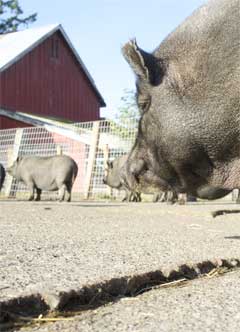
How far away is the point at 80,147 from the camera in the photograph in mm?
19000

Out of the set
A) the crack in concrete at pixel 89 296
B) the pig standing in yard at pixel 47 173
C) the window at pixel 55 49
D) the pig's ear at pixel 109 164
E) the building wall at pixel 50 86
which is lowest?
the crack in concrete at pixel 89 296

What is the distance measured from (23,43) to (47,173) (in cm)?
1487

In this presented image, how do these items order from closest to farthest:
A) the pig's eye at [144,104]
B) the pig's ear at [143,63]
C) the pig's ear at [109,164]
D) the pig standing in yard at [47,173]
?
the pig's ear at [143,63]
the pig's eye at [144,104]
the pig standing in yard at [47,173]
the pig's ear at [109,164]

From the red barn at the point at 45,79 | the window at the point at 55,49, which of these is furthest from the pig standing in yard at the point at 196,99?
the window at the point at 55,49

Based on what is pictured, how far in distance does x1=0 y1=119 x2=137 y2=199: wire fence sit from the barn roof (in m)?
6.63

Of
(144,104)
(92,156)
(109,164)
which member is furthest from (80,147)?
(144,104)

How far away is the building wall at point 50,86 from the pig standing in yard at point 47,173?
9124 millimetres

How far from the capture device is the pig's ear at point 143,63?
336cm

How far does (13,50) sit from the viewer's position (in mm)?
28750

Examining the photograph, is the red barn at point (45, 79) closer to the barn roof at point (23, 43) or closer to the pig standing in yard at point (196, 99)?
the barn roof at point (23, 43)

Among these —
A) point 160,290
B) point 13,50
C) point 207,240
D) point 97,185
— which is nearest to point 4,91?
point 13,50

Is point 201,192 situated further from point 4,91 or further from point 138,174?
point 4,91

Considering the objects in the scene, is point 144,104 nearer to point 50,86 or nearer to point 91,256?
point 91,256

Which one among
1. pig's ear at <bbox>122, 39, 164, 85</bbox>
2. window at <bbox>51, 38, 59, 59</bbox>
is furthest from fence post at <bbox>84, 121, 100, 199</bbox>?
window at <bbox>51, 38, 59, 59</bbox>
